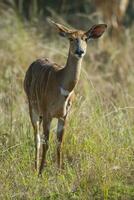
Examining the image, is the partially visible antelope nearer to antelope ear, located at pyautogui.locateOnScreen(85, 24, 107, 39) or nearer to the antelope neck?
antelope ear, located at pyautogui.locateOnScreen(85, 24, 107, 39)

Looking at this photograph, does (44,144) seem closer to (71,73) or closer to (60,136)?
(60,136)

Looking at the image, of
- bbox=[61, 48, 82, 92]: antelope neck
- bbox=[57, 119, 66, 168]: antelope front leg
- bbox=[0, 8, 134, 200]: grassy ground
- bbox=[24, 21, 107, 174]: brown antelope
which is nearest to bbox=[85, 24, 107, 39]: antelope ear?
bbox=[24, 21, 107, 174]: brown antelope

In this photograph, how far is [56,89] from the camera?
7.23 m

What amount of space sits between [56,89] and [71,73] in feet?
0.79

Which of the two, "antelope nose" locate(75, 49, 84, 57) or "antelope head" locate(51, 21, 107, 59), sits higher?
"antelope head" locate(51, 21, 107, 59)

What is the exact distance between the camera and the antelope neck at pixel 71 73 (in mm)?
7016

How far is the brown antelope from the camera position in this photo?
7008mm

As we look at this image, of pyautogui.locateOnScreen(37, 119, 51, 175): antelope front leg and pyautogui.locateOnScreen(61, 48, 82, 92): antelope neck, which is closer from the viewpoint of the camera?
pyautogui.locateOnScreen(61, 48, 82, 92): antelope neck

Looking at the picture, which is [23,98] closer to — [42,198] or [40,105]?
[40,105]

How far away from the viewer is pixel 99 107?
795cm

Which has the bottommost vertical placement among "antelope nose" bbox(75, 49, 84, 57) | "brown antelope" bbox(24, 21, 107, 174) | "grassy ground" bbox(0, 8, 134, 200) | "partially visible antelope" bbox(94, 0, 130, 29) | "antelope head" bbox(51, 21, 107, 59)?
"grassy ground" bbox(0, 8, 134, 200)

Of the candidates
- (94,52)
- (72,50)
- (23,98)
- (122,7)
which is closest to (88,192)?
(72,50)

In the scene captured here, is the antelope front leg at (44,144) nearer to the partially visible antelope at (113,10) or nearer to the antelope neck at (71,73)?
the antelope neck at (71,73)

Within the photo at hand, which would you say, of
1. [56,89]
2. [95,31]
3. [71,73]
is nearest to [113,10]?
[95,31]
